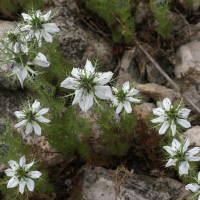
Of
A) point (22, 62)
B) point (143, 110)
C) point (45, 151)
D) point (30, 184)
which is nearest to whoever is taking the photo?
point (22, 62)

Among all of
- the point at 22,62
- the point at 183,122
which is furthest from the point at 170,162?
the point at 22,62

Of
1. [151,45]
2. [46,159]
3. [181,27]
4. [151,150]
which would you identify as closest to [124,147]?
[151,150]

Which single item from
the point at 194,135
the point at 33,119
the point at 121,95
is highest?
the point at 121,95

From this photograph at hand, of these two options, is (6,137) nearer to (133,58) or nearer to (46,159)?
(46,159)

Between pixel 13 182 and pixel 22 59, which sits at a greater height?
pixel 22 59

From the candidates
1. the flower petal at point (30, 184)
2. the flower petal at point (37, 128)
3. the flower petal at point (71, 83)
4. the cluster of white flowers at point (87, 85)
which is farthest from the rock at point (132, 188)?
the flower petal at point (71, 83)

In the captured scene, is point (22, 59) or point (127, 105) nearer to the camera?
point (22, 59)

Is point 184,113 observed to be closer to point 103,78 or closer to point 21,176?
point 103,78

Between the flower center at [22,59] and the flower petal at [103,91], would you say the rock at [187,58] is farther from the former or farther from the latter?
the flower center at [22,59]
